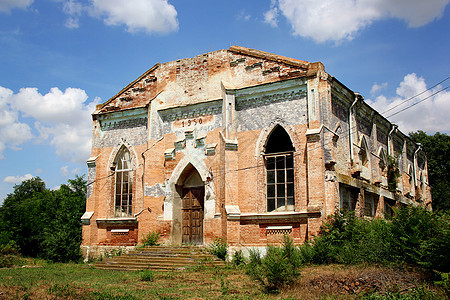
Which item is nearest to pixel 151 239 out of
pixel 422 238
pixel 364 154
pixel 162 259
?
pixel 162 259

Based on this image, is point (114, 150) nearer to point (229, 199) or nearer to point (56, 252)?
point (56, 252)

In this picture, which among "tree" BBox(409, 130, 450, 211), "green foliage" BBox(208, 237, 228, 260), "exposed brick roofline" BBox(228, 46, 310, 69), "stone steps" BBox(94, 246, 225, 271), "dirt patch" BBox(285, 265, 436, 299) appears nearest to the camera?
"dirt patch" BBox(285, 265, 436, 299)

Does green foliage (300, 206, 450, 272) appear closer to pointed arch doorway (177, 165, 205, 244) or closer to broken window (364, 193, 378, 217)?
broken window (364, 193, 378, 217)

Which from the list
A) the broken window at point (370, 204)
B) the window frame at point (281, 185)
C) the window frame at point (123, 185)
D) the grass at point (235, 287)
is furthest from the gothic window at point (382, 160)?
the window frame at point (123, 185)

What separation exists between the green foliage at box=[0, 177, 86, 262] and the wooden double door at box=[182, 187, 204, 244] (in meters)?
5.30

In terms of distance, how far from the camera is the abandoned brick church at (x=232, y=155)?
48.4 ft

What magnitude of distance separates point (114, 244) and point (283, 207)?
7.89 metres

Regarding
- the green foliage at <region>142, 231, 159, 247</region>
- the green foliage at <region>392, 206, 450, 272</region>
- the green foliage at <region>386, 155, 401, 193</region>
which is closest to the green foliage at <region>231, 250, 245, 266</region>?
the green foliage at <region>142, 231, 159, 247</region>

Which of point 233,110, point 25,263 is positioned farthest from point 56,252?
point 233,110

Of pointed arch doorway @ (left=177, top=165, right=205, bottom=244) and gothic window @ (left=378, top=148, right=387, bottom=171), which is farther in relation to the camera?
gothic window @ (left=378, top=148, right=387, bottom=171)

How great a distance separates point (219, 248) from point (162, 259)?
2.09m

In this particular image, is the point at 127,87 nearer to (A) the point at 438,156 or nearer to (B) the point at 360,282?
(B) the point at 360,282

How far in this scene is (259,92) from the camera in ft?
52.2

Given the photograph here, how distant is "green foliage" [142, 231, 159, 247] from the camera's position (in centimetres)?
1650
